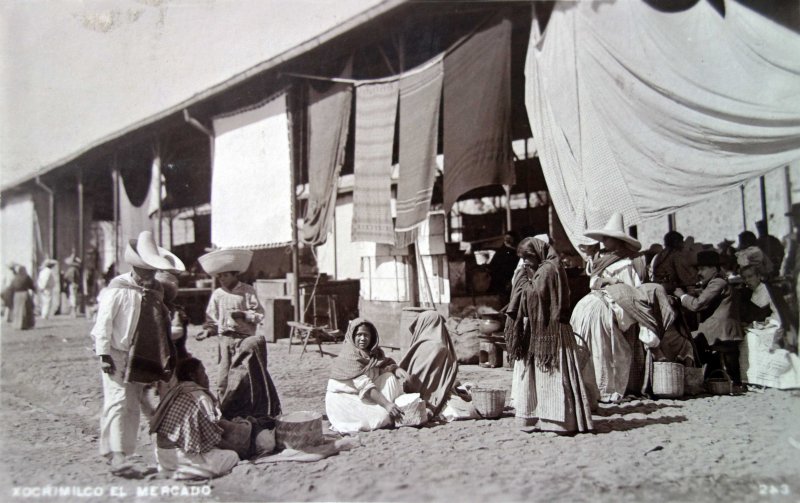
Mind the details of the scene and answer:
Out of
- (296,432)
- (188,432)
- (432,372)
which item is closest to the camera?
(188,432)

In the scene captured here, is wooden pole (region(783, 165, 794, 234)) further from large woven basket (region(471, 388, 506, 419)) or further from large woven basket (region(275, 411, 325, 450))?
large woven basket (region(275, 411, 325, 450))

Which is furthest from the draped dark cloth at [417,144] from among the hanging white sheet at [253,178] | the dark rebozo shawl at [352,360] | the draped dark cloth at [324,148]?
the dark rebozo shawl at [352,360]

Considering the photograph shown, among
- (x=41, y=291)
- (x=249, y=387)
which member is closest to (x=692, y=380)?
(x=249, y=387)

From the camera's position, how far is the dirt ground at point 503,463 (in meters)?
3.35

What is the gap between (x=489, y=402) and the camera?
4.82 m

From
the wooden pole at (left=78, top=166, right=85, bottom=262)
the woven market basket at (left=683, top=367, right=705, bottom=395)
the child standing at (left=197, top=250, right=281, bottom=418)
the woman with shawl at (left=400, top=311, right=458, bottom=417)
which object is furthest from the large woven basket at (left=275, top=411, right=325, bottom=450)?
the wooden pole at (left=78, top=166, right=85, bottom=262)

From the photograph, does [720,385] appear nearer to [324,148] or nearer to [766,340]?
[766,340]

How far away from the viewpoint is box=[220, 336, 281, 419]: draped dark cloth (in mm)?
4098

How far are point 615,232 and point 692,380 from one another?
5.83 ft

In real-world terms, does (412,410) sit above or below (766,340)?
below

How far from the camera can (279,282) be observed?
11.1 m

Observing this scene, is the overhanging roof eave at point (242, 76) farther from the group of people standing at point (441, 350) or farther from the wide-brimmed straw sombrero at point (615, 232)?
the wide-brimmed straw sombrero at point (615, 232)

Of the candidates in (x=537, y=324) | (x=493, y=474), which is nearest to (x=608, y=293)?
(x=537, y=324)

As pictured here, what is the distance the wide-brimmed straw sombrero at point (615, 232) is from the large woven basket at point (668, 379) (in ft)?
3.91
